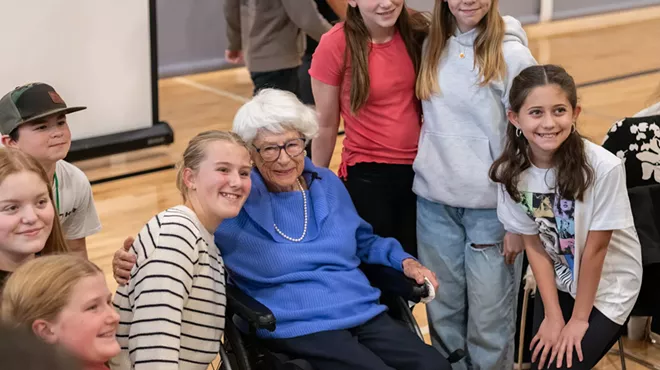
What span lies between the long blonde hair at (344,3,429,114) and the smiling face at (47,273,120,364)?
1.07 meters

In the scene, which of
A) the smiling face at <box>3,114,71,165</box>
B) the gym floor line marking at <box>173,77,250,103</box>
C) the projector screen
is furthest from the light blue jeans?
the gym floor line marking at <box>173,77,250,103</box>

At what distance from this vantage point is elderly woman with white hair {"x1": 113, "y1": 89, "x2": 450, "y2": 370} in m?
2.20

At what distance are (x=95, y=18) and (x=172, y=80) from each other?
7.51 feet

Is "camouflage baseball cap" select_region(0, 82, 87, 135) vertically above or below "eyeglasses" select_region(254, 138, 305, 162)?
above

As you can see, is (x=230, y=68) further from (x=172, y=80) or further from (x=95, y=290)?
(x=95, y=290)

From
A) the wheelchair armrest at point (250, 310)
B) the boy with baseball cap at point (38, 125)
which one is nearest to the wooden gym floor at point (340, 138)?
the wheelchair armrest at point (250, 310)

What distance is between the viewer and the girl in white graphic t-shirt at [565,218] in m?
2.22

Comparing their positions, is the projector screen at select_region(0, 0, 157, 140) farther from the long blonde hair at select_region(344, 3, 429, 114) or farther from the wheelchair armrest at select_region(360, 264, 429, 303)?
the wheelchair armrest at select_region(360, 264, 429, 303)

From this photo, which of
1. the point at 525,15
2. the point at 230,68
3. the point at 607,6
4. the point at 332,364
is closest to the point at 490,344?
the point at 332,364

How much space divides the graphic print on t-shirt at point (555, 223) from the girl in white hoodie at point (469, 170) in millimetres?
109

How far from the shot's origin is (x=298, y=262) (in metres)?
2.26

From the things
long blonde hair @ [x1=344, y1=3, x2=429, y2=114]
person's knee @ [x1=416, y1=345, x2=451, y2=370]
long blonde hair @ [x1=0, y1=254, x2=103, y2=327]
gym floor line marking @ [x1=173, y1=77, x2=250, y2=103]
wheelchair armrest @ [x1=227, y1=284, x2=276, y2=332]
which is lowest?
gym floor line marking @ [x1=173, y1=77, x2=250, y2=103]

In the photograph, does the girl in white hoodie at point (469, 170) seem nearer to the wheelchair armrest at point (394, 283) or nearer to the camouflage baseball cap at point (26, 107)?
the wheelchair armrest at point (394, 283)

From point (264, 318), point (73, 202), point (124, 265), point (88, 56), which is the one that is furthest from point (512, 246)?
point (88, 56)
